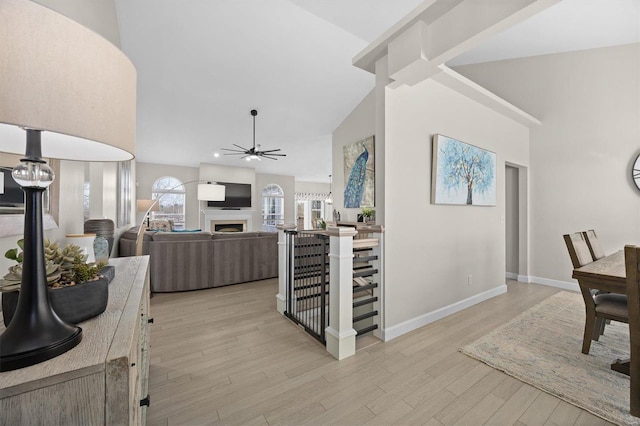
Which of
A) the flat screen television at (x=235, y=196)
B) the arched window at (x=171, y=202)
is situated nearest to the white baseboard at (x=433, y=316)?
the flat screen television at (x=235, y=196)

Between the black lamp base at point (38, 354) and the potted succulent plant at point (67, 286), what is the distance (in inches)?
4.6

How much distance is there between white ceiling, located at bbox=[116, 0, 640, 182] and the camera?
124 inches

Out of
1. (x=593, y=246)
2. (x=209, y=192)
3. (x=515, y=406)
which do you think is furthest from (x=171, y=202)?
(x=593, y=246)

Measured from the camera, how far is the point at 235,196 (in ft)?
27.0

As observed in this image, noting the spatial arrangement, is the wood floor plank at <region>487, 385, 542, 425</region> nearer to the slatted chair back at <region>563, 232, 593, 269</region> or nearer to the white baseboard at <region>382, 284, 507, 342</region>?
the white baseboard at <region>382, 284, 507, 342</region>

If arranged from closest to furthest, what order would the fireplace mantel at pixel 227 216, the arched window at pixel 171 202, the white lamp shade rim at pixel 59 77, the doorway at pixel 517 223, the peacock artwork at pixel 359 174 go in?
the white lamp shade rim at pixel 59 77 < the doorway at pixel 517 223 < the peacock artwork at pixel 359 174 < the arched window at pixel 171 202 < the fireplace mantel at pixel 227 216

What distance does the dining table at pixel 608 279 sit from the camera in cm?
172

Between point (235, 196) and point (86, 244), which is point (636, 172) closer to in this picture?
point (86, 244)

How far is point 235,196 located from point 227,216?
677 millimetres

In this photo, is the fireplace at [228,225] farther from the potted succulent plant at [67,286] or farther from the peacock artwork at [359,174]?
the potted succulent plant at [67,286]

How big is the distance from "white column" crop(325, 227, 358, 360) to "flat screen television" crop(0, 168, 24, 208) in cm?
175

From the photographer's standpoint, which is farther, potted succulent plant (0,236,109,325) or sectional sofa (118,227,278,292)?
sectional sofa (118,227,278,292)

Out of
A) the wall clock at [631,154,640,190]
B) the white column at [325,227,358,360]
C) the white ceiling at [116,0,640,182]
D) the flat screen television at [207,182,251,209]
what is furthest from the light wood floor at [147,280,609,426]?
the flat screen television at [207,182,251,209]

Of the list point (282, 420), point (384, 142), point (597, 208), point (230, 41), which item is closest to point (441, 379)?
point (282, 420)
